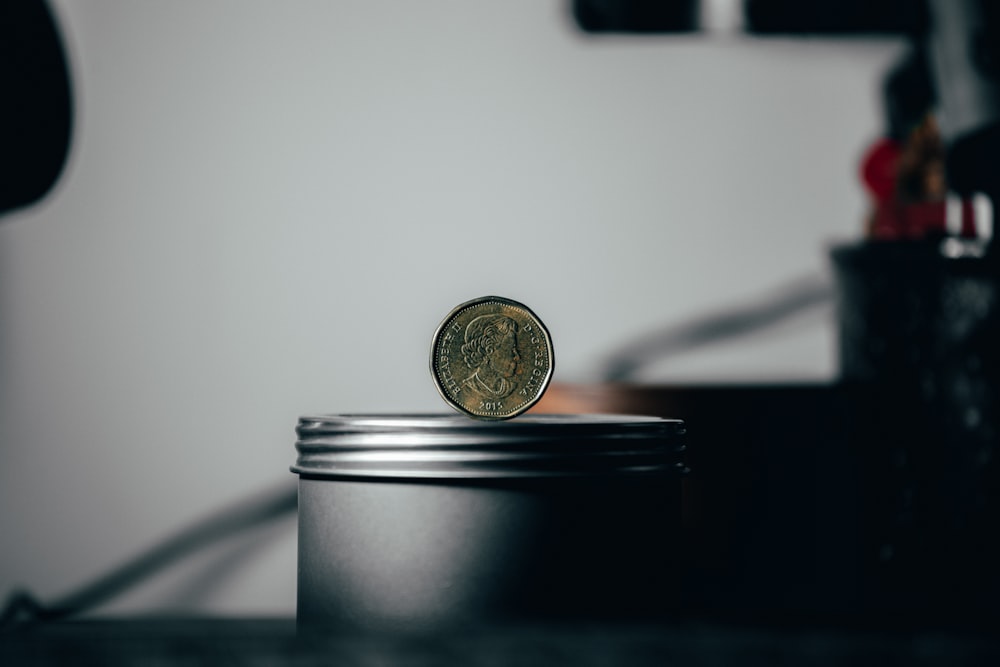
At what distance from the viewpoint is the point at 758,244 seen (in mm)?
1008

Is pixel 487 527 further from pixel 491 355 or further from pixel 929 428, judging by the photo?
pixel 929 428

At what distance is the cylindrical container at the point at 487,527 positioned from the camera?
16.4 inches

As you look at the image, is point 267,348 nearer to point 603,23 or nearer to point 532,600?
point 603,23

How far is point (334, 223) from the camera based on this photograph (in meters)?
1.01

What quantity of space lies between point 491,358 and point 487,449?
0.09 m

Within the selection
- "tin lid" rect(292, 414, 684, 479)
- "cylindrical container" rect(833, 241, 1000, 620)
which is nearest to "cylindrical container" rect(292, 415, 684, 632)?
"tin lid" rect(292, 414, 684, 479)

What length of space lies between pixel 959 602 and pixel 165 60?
0.96 meters

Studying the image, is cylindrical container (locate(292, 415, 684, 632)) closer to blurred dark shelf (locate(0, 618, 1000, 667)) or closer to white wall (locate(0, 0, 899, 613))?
blurred dark shelf (locate(0, 618, 1000, 667))

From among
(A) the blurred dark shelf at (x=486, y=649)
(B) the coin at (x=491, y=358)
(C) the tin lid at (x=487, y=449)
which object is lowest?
(A) the blurred dark shelf at (x=486, y=649)

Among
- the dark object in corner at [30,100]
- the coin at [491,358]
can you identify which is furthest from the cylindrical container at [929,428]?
the dark object in corner at [30,100]

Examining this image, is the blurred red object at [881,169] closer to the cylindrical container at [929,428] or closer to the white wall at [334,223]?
the white wall at [334,223]

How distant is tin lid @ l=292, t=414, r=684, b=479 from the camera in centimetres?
43

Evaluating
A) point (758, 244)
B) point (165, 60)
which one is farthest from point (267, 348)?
point (758, 244)

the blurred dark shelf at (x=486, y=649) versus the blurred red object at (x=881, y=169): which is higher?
the blurred red object at (x=881, y=169)
